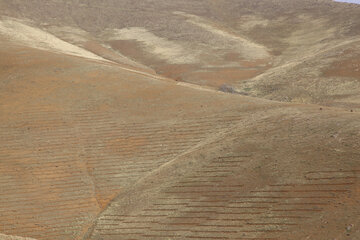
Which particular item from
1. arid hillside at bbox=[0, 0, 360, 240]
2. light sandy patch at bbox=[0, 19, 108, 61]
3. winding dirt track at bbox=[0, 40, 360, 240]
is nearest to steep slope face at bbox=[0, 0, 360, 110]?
arid hillside at bbox=[0, 0, 360, 240]

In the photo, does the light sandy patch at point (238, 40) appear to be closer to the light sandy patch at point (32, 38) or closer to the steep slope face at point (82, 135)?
the light sandy patch at point (32, 38)

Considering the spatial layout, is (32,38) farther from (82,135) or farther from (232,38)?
(82,135)

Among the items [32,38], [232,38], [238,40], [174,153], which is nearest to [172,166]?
[174,153]

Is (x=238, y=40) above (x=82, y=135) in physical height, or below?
above

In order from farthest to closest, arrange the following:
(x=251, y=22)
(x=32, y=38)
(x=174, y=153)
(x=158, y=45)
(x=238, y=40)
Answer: (x=251, y=22), (x=238, y=40), (x=158, y=45), (x=32, y=38), (x=174, y=153)

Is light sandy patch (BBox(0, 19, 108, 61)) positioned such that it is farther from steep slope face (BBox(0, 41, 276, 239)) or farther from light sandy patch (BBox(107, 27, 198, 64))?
steep slope face (BBox(0, 41, 276, 239))

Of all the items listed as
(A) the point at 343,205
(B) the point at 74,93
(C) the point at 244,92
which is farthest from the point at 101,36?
(A) the point at 343,205

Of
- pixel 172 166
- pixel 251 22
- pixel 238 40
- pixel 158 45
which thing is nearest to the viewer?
pixel 172 166

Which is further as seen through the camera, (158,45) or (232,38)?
(232,38)
